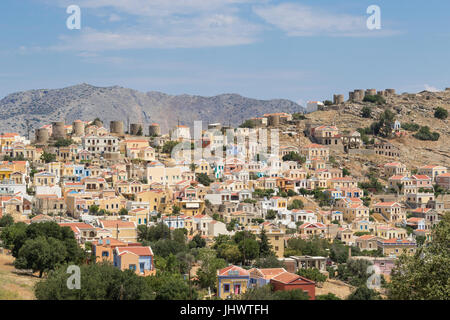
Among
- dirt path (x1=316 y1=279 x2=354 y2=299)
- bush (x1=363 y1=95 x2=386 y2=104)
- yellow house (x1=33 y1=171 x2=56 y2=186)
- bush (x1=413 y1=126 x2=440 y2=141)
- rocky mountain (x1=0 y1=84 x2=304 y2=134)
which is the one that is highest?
rocky mountain (x1=0 y1=84 x2=304 y2=134)

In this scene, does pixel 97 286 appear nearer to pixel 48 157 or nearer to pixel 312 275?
pixel 312 275

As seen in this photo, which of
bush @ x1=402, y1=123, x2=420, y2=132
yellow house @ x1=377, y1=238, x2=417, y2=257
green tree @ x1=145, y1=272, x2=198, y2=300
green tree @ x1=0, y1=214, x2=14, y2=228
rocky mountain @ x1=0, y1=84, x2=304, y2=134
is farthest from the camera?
rocky mountain @ x1=0, y1=84, x2=304, y2=134

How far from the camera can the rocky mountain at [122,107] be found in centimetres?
13050

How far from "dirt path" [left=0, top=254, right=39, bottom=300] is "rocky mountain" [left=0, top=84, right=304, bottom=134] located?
94549mm

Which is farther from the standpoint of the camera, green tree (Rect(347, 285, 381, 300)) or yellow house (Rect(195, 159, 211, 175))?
yellow house (Rect(195, 159, 211, 175))

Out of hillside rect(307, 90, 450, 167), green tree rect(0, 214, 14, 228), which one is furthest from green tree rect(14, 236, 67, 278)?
hillside rect(307, 90, 450, 167)

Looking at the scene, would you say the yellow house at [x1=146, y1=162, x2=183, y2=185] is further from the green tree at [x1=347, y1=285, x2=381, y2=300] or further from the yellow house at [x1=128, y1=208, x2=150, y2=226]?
the green tree at [x1=347, y1=285, x2=381, y2=300]

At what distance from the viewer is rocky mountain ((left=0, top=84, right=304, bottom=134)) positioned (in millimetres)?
130500

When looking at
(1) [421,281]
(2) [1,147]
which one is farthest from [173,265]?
Answer: (2) [1,147]

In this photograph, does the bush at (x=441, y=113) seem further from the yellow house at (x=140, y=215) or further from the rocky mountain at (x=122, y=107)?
the rocky mountain at (x=122, y=107)

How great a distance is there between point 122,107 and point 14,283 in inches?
5166

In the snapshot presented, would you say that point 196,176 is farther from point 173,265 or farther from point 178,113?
point 178,113

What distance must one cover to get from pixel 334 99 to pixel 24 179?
41565 mm

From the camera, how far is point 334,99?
7800 centimetres
